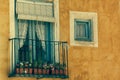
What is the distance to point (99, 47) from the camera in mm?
23078

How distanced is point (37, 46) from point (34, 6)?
1357 millimetres

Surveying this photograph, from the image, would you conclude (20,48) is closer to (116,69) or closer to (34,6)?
(34,6)

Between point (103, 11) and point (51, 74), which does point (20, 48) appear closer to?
point (51, 74)

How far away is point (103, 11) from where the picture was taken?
76.6ft

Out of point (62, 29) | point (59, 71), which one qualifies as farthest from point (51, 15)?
point (59, 71)

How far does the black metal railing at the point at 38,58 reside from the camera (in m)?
21.4

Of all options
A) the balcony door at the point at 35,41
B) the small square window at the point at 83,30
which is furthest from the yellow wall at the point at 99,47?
the balcony door at the point at 35,41

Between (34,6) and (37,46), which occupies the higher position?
(34,6)

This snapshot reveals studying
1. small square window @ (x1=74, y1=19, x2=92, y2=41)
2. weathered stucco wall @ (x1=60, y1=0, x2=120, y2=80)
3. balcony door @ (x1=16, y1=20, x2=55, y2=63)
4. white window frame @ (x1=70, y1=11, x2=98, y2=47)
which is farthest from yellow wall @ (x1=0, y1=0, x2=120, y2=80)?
balcony door @ (x1=16, y1=20, x2=55, y2=63)

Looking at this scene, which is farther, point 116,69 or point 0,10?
point 116,69

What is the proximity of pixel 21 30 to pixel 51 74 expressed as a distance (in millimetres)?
1778

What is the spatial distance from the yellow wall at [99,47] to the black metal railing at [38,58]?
0.39 metres

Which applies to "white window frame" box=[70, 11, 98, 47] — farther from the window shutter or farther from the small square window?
the window shutter

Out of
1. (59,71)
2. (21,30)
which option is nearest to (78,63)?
(59,71)
